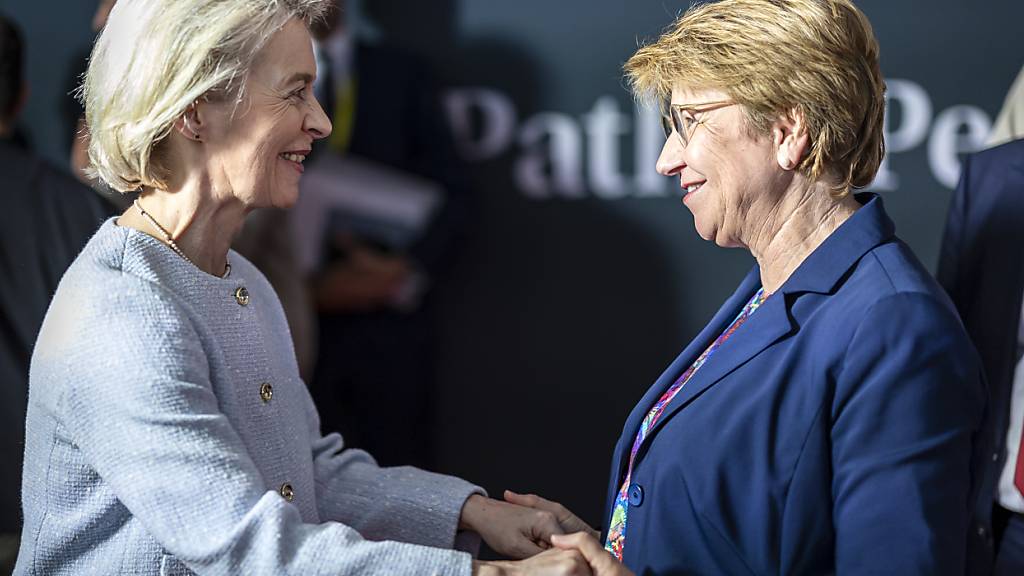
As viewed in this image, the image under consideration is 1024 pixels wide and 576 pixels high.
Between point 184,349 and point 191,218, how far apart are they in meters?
0.21

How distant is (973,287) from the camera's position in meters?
2.17

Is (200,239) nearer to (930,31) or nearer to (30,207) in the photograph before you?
(30,207)

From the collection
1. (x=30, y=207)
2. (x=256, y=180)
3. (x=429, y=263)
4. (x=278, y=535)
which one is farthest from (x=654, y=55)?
(x=429, y=263)

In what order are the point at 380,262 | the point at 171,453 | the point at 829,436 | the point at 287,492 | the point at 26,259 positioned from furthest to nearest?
the point at 380,262
the point at 26,259
the point at 287,492
the point at 829,436
the point at 171,453

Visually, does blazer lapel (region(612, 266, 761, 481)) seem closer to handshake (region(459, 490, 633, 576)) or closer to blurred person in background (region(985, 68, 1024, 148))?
handshake (region(459, 490, 633, 576))

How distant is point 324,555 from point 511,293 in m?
2.69

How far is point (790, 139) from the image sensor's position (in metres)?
1.64

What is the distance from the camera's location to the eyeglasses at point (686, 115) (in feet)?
5.46

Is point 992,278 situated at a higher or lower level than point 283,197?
lower

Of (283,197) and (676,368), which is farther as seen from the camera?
(676,368)

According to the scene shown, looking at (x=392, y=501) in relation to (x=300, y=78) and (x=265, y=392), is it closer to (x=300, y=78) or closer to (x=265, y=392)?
(x=265, y=392)

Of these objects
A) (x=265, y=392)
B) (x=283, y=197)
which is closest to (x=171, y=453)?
(x=265, y=392)

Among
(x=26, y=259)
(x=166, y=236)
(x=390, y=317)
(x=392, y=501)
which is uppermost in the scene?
(x=166, y=236)

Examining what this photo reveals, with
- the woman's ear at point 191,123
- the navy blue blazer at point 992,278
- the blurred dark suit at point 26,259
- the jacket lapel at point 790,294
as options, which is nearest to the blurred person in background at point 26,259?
the blurred dark suit at point 26,259
